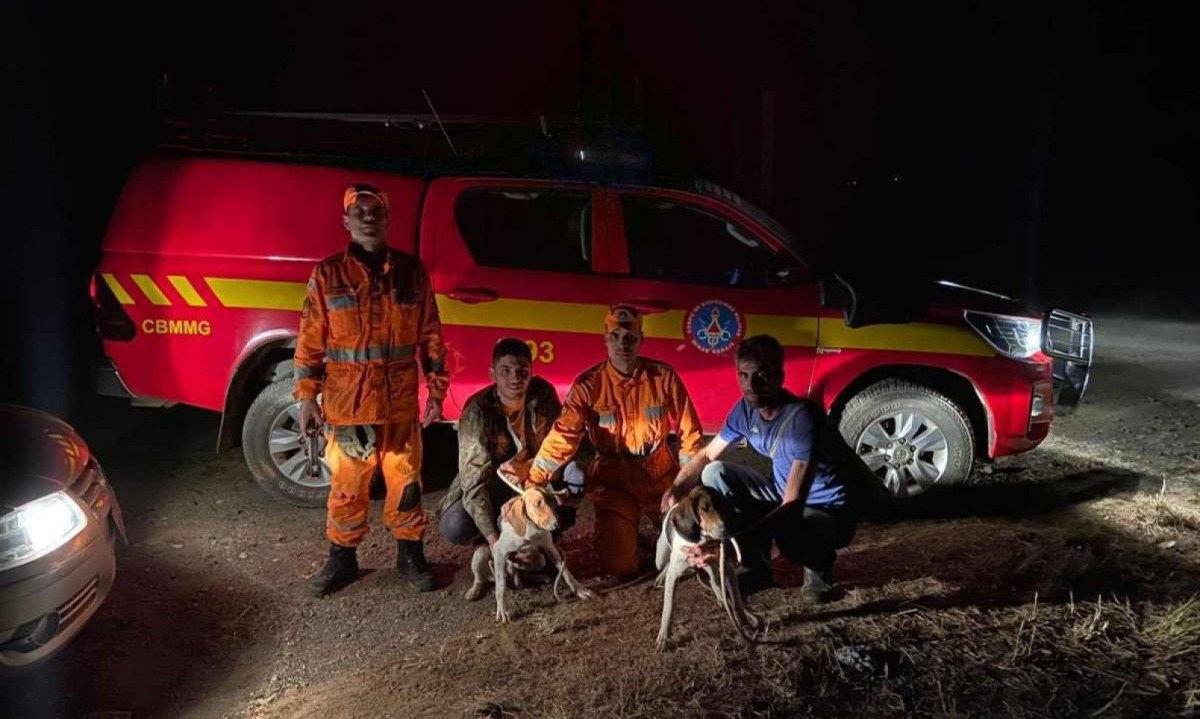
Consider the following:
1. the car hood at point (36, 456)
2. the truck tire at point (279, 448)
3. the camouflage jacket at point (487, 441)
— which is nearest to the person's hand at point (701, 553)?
the camouflage jacket at point (487, 441)

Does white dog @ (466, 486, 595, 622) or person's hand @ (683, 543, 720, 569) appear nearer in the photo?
person's hand @ (683, 543, 720, 569)

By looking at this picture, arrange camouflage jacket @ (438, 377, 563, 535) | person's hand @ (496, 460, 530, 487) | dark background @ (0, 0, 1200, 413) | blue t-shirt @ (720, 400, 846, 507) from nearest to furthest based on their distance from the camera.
Answer: 1. blue t-shirt @ (720, 400, 846, 507)
2. person's hand @ (496, 460, 530, 487)
3. camouflage jacket @ (438, 377, 563, 535)
4. dark background @ (0, 0, 1200, 413)

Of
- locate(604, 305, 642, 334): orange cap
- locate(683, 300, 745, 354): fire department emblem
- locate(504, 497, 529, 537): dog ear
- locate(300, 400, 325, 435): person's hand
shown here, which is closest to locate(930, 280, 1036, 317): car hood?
locate(683, 300, 745, 354): fire department emblem

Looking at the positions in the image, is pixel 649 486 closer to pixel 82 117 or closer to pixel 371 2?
pixel 82 117

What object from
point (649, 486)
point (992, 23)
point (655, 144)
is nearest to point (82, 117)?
point (655, 144)

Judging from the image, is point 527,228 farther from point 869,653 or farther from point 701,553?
point 869,653

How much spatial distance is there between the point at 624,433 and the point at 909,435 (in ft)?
5.99

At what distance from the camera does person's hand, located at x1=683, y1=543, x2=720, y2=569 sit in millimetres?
3180

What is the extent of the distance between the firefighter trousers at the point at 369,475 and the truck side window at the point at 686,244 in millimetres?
1594

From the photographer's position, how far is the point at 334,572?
4.02m

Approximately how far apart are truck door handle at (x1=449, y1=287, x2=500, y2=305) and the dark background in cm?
479

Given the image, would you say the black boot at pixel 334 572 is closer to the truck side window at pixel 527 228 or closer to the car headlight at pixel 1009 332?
the truck side window at pixel 527 228

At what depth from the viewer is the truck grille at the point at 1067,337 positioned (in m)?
5.04

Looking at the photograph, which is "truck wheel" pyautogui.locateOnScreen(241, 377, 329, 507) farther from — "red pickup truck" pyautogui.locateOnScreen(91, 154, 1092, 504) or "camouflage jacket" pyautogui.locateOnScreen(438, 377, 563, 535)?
"camouflage jacket" pyautogui.locateOnScreen(438, 377, 563, 535)
